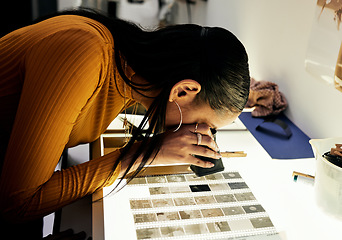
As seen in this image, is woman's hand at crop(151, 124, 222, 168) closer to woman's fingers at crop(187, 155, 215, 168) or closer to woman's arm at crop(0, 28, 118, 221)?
woman's fingers at crop(187, 155, 215, 168)

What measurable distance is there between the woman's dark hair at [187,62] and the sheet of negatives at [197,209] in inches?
4.9

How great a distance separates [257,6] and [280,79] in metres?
Result: 0.48

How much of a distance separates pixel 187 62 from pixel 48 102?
34 centimetres

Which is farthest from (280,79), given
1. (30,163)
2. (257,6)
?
(30,163)

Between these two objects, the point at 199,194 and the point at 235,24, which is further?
the point at 235,24

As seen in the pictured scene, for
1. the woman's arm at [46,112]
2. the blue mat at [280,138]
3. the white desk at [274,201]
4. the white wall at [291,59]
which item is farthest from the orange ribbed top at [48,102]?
the white wall at [291,59]

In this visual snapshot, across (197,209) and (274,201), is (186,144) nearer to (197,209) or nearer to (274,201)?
(197,209)

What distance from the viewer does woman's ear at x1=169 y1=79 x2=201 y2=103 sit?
91 centimetres

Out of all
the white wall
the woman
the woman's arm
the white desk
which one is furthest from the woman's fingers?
the white wall

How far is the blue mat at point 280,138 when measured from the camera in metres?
1.35

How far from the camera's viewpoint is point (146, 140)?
3.41 feet

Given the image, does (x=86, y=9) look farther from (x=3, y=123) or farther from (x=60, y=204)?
(x=60, y=204)

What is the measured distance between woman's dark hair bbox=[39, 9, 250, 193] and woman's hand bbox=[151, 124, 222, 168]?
68 millimetres

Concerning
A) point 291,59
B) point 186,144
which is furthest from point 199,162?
point 291,59
